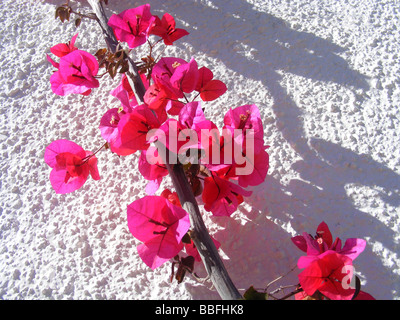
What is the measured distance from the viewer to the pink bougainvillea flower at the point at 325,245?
42cm

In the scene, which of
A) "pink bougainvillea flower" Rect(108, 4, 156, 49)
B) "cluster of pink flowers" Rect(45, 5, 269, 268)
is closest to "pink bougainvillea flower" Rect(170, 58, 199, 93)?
"cluster of pink flowers" Rect(45, 5, 269, 268)

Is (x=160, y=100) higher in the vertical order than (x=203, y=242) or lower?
higher

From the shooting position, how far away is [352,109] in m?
0.65

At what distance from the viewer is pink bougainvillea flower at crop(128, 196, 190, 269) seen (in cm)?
41

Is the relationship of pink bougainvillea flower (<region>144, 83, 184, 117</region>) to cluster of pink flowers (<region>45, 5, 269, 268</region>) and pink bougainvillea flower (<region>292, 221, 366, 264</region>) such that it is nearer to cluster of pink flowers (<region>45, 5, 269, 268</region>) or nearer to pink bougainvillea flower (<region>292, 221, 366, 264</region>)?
cluster of pink flowers (<region>45, 5, 269, 268</region>)

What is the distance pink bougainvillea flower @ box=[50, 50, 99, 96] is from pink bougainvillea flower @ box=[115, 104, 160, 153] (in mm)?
108

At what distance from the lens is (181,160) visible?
451mm

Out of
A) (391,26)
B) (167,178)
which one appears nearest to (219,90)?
(167,178)

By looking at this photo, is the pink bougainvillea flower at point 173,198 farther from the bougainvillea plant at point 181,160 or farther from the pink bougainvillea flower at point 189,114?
the pink bougainvillea flower at point 189,114

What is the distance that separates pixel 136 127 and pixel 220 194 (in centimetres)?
13

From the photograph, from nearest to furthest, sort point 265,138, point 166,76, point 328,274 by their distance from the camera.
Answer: point 328,274 < point 166,76 < point 265,138

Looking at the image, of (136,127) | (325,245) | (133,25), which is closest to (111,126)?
(136,127)

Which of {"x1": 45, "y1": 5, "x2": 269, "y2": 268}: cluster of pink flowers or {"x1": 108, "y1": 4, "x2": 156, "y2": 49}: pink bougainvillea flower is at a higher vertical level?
{"x1": 108, "y1": 4, "x2": 156, "y2": 49}: pink bougainvillea flower

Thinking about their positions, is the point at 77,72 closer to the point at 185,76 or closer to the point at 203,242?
the point at 185,76
